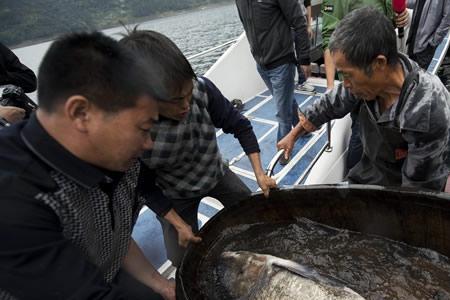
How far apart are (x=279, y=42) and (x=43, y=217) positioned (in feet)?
10.8

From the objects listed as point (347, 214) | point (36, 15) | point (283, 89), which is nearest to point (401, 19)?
point (283, 89)

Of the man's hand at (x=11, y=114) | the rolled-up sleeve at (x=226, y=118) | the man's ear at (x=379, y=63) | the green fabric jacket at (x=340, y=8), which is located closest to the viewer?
the man's ear at (x=379, y=63)

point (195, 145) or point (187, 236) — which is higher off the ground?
point (195, 145)

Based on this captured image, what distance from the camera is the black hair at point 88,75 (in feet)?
3.34

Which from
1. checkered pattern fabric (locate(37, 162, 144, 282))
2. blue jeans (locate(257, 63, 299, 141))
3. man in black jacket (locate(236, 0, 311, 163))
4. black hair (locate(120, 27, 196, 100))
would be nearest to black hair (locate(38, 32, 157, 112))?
checkered pattern fabric (locate(37, 162, 144, 282))

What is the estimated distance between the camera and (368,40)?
5.30ft

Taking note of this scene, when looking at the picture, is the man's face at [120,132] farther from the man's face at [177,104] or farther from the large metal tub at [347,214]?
the large metal tub at [347,214]

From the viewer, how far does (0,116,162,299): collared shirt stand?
0.98 m

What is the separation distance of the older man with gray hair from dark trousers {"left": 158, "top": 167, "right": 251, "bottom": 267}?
41.6 inches

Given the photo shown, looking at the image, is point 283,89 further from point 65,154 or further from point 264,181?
point 65,154

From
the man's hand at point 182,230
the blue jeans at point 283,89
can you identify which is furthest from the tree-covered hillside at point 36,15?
the blue jeans at point 283,89

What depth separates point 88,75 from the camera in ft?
3.35

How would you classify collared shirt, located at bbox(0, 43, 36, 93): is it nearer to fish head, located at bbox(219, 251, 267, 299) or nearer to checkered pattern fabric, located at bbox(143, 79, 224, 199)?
checkered pattern fabric, located at bbox(143, 79, 224, 199)

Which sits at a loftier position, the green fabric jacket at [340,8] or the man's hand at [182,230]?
the green fabric jacket at [340,8]
